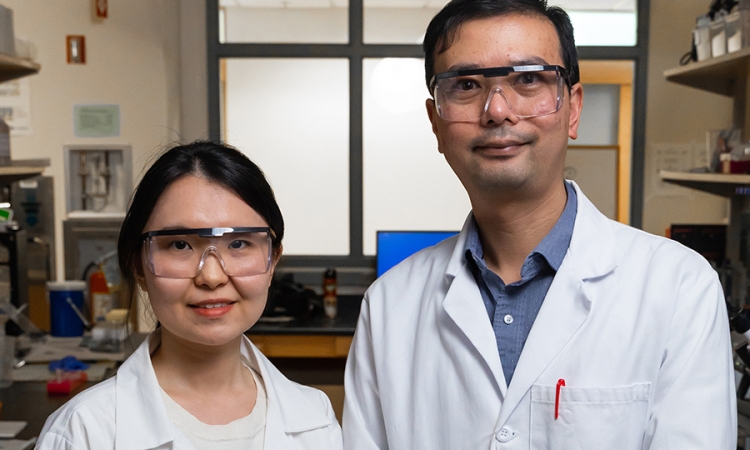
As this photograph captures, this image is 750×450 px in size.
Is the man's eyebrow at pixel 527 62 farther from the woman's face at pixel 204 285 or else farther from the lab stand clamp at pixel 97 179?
the lab stand clamp at pixel 97 179

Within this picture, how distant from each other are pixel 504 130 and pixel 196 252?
59 cm

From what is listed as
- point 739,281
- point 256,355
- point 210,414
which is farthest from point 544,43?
point 739,281

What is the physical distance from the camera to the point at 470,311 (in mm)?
1313

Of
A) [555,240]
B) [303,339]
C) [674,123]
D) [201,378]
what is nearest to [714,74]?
[674,123]

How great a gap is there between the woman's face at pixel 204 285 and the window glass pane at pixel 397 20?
3292 millimetres

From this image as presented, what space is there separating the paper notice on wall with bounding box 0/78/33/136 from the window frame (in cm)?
104

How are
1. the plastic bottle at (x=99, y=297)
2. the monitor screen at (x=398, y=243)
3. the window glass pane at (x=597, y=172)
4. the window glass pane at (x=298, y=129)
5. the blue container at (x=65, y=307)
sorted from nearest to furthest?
the blue container at (x=65, y=307), the plastic bottle at (x=99, y=297), the monitor screen at (x=398, y=243), the window glass pane at (x=298, y=129), the window glass pane at (x=597, y=172)

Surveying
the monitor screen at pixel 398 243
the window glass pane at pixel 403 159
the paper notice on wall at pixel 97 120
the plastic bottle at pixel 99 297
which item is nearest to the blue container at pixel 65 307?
the plastic bottle at pixel 99 297

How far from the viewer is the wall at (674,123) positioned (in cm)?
405

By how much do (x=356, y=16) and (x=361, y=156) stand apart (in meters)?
0.87

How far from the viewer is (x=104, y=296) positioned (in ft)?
10.5

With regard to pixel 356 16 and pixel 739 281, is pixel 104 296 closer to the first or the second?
pixel 356 16

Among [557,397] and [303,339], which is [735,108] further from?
[303,339]

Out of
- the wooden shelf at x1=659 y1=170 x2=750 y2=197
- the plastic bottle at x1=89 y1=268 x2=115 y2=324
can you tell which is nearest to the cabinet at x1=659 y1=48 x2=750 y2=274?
the wooden shelf at x1=659 y1=170 x2=750 y2=197
